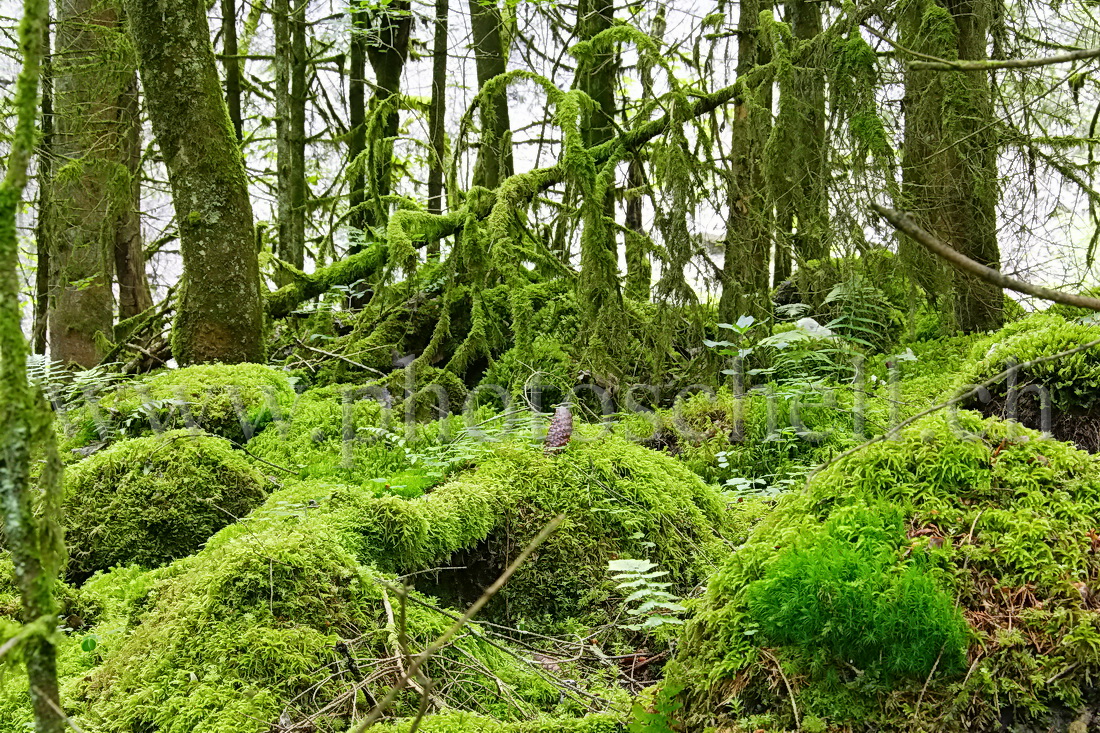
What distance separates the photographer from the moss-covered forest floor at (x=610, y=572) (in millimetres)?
1730

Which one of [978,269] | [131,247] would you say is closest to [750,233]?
[978,269]

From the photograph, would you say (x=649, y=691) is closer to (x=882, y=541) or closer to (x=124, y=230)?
(x=882, y=541)

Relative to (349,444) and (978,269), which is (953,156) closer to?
(349,444)

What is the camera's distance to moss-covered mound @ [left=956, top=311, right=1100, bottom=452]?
3256 millimetres

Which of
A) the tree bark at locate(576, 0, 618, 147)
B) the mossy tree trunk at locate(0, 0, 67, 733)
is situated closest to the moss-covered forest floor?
the mossy tree trunk at locate(0, 0, 67, 733)

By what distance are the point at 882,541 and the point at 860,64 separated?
344cm

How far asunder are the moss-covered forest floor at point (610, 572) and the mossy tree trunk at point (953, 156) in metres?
0.93

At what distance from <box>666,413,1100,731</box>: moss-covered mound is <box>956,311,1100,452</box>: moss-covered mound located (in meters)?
1.36

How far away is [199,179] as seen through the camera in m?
5.39

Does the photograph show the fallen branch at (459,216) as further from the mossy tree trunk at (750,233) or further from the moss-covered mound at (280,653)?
the moss-covered mound at (280,653)

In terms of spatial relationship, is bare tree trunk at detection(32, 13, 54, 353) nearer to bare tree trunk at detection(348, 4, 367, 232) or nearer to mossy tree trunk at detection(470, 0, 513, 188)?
bare tree trunk at detection(348, 4, 367, 232)

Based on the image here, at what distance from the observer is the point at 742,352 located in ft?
16.2

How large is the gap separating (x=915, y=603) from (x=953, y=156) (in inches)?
182

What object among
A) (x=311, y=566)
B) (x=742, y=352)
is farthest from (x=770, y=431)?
(x=311, y=566)
